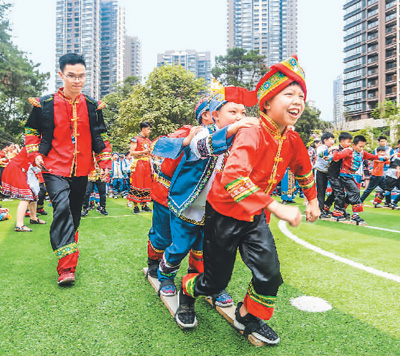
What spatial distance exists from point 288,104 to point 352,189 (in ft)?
19.5

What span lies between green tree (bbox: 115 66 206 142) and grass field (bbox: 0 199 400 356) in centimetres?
2511

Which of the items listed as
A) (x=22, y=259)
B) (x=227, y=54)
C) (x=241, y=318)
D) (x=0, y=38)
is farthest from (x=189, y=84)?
(x=241, y=318)

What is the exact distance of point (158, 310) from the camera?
298cm

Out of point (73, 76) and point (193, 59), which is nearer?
point (73, 76)

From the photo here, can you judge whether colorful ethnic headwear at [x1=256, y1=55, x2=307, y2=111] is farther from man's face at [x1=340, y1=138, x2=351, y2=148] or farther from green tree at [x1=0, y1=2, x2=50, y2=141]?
green tree at [x1=0, y1=2, x2=50, y2=141]

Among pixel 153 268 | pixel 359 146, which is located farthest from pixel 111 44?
pixel 153 268

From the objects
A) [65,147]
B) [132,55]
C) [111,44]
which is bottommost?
[65,147]

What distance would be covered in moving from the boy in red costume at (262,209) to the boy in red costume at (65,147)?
177cm

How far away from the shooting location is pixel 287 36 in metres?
118

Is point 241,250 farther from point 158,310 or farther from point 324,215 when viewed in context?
point 324,215

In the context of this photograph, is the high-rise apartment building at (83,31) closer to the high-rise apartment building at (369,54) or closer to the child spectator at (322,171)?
the high-rise apartment building at (369,54)

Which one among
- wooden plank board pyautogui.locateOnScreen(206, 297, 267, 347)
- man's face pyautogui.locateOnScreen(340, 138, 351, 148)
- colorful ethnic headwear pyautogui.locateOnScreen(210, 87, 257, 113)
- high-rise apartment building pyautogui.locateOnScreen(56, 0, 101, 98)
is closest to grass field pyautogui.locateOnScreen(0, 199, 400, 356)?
wooden plank board pyautogui.locateOnScreen(206, 297, 267, 347)

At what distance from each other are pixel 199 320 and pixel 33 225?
5.63 meters

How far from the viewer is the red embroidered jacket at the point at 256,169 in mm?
2057
